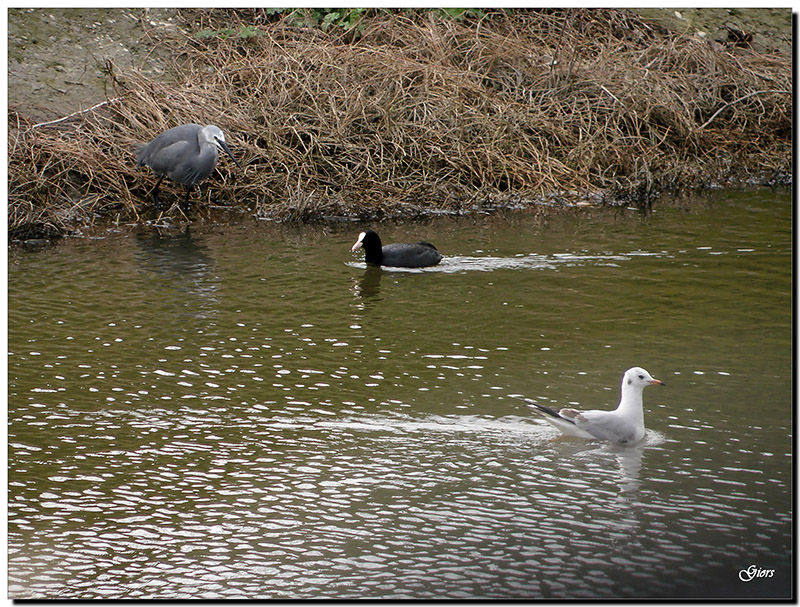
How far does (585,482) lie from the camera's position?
16.0ft

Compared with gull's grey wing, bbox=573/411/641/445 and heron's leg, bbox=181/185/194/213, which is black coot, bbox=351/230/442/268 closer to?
heron's leg, bbox=181/185/194/213

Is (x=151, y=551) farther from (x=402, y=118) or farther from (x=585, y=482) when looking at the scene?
(x=402, y=118)

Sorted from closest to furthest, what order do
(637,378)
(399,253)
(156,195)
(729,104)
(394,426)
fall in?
(637,378) → (394,426) → (399,253) → (156,195) → (729,104)

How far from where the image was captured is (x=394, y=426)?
555 centimetres

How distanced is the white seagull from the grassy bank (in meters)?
6.31

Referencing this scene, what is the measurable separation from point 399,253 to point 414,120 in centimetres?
379

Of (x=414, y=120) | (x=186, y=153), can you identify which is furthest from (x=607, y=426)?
(x=414, y=120)

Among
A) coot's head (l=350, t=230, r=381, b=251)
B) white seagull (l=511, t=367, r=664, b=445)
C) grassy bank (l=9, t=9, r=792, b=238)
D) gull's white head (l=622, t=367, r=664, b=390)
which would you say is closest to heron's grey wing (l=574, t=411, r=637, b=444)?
white seagull (l=511, t=367, r=664, b=445)

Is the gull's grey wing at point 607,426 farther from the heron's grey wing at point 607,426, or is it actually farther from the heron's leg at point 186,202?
the heron's leg at point 186,202

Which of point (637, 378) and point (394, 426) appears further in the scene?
point (394, 426)

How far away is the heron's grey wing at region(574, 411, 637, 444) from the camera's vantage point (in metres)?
5.17

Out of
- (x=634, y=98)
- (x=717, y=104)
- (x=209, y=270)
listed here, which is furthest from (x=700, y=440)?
(x=717, y=104)

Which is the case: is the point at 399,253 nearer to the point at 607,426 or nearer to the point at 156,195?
the point at 156,195

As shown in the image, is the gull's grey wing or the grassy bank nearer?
the gull's grey wing
